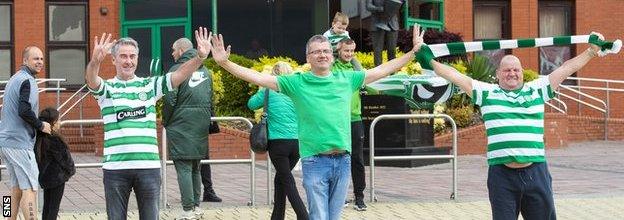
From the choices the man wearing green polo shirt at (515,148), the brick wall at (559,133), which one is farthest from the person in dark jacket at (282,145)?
the brick wall at (559,133)

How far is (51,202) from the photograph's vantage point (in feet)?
31.8

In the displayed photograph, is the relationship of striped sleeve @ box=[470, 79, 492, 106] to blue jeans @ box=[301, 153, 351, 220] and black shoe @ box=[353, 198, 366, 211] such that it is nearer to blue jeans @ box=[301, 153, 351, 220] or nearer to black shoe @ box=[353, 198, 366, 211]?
blue jeans @ box=[301, 153, 351, 220]

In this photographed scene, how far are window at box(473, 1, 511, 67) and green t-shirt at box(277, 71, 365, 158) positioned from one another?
2192cm

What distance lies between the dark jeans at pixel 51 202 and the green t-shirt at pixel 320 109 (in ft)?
10.1

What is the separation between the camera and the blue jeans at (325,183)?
7.55 meters

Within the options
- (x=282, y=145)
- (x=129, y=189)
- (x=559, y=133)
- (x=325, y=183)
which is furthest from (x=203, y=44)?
(x=559, y=133)

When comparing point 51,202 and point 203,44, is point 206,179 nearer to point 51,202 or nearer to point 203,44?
point 51,202

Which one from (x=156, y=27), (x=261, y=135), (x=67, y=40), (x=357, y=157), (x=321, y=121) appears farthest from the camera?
(x=67, y=40)

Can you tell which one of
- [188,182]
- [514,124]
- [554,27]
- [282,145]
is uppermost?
[554,27]

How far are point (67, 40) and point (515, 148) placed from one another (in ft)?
67.4

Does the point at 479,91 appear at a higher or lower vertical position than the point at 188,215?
higher

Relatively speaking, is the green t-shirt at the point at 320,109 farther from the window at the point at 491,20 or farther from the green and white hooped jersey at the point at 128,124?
the window at the point at 491,20

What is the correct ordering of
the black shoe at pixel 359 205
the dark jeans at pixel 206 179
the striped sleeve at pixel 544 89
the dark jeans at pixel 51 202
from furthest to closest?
the dark jeans at pixel 206 179 → the black shoe at pixel 359 205 → the dark jeans at pixel 51 202 → the striped sleeve at pixel 544 89

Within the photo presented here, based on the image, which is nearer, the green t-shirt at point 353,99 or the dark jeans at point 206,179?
the green t-shirt at point 353,99
